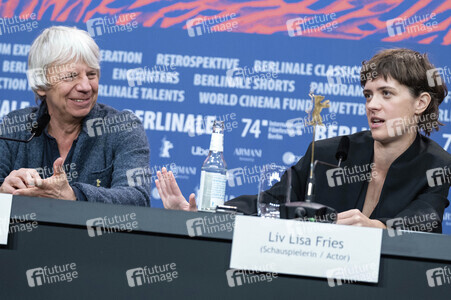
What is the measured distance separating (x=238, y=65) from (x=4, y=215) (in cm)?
215

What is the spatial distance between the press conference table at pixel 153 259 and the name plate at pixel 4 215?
1 centimetres

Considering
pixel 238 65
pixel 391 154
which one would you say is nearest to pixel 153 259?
pixel 391 154

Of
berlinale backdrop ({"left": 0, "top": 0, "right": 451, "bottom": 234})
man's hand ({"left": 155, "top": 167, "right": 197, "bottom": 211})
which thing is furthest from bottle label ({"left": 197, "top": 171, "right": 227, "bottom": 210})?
berlinale backdrop ({"left": 0, "top": 0, "right": 451, "bottom": 234})

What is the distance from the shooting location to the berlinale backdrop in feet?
10.1

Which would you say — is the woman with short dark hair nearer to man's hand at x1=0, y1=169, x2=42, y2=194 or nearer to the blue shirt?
the blue shirt

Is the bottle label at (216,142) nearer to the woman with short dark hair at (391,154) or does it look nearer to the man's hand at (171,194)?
the man's hand at (171,194)

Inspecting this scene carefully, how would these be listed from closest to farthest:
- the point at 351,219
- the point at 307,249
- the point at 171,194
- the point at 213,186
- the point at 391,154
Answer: the point at 307,249 → the point at 351,219 → the point at 213,186 → the point at 171,194 → the point at 391,154

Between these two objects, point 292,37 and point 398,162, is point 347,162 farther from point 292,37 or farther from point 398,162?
point 292,37

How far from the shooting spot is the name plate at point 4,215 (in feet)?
3.59

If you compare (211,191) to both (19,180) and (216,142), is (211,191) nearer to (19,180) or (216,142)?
(216,142)

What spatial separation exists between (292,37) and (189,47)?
0.52 metres

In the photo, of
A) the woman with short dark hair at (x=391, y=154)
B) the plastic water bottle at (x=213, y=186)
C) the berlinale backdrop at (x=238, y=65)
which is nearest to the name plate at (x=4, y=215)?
the plastic water bottle at (x=213, y=186)

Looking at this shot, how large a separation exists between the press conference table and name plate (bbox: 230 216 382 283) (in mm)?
19

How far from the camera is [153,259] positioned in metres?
1.09
